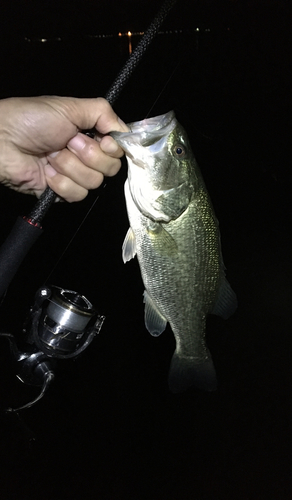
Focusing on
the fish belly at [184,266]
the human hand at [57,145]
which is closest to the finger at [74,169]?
the human hand at [57,145]

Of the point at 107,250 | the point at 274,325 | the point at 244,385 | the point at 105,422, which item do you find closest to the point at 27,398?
the point at 105,422

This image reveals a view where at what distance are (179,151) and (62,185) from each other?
546 mm

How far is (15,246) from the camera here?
1277 mm

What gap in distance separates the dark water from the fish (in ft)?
9.11

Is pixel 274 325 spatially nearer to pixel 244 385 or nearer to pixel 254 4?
pixel 244 385

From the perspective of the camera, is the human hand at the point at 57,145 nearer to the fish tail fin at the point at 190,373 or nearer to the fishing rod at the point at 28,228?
the fishing rod at the point at 28,228

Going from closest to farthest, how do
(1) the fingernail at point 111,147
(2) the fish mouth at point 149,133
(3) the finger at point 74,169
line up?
(2) the fish mouth at point 149,133, (1) the fingernail at point 111,147, (3) the finger at point 74,169

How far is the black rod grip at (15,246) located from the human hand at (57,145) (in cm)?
22

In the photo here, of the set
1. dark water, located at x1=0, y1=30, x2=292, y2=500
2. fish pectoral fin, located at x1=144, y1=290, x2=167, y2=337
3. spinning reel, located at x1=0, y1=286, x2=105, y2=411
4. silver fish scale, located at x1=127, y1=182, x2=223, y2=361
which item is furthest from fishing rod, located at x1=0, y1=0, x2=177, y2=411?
dark water, located at x1=0, y1=30, x2=292, y2=500

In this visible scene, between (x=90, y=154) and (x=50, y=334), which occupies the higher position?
(x=90, y=154)

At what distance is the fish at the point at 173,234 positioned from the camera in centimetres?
120

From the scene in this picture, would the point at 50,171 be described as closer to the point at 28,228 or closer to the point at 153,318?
the point at 28,228

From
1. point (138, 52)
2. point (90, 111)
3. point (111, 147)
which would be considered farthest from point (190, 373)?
point (138, 52)

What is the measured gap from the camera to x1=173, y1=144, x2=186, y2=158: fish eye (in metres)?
1.24
